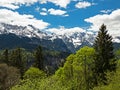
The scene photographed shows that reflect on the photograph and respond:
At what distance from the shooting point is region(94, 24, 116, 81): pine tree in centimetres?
7119

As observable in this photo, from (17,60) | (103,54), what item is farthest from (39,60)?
(103,54)

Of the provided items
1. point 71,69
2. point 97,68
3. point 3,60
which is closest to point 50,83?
point 97,68

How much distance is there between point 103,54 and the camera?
73312mm

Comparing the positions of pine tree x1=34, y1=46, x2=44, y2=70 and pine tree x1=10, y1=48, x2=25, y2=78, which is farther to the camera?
pine tree x1=10, y1=48, x2=25, y2=78

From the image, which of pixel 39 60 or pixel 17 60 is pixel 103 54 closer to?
pixel 39 60

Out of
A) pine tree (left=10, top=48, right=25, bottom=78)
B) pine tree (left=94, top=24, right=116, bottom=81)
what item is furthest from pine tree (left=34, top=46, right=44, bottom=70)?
pine tree (left=94, top=24, right=116, bottom=81)

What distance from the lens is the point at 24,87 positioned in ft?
152

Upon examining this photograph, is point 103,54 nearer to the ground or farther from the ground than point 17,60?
farther from the ground

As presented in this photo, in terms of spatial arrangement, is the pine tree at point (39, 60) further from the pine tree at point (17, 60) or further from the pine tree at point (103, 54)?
the pine tree at point (103, 54)

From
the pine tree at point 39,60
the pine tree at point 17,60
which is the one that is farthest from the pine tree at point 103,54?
the pine tree at point 17,60

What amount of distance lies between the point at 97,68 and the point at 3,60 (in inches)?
2880

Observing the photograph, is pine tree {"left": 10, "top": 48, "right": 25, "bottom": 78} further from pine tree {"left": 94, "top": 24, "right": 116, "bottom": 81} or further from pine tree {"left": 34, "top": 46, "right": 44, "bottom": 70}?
pine tree {"left": 94, "top": 24, "right": 116, "bottom": 81}

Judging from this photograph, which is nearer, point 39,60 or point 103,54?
point 103,54

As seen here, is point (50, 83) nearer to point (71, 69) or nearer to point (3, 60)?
point (71, 69)
